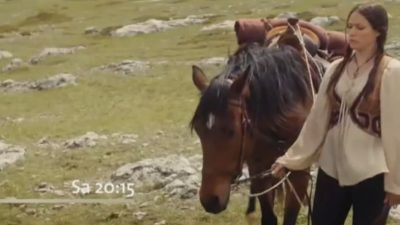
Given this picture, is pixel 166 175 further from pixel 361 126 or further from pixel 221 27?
pixel 221 27

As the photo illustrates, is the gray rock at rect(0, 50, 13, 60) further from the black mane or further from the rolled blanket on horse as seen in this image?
the black mane

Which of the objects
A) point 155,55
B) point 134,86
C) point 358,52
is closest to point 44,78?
point 134,86

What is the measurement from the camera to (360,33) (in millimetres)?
6629

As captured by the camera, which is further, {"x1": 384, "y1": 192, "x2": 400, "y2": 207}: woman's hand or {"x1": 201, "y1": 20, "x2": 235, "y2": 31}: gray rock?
{"x1": 201, "y1": 20, "x2": 235, "y2": 31}: gray rock

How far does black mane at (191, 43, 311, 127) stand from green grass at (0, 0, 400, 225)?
12.3 ft

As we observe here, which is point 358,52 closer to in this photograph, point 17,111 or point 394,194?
point 394,194

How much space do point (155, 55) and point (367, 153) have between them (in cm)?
3187

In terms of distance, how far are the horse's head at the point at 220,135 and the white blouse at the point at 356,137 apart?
→ 1.04 m

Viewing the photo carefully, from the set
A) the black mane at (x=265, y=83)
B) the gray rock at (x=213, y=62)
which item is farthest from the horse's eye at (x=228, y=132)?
the gray rock at (x=213, y=62)

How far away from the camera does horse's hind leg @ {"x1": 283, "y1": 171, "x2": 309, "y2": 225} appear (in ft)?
30.1

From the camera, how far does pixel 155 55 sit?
38.3 meters

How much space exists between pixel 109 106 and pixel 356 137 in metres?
18.6

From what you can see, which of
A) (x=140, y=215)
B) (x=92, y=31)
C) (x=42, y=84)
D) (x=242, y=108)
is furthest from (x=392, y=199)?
(x=92, y=31)

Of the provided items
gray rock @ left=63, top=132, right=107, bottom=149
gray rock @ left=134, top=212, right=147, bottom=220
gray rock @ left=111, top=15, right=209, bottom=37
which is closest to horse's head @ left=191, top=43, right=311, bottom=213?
gray rock @ left=134, top=212, right=147, bottom=220
